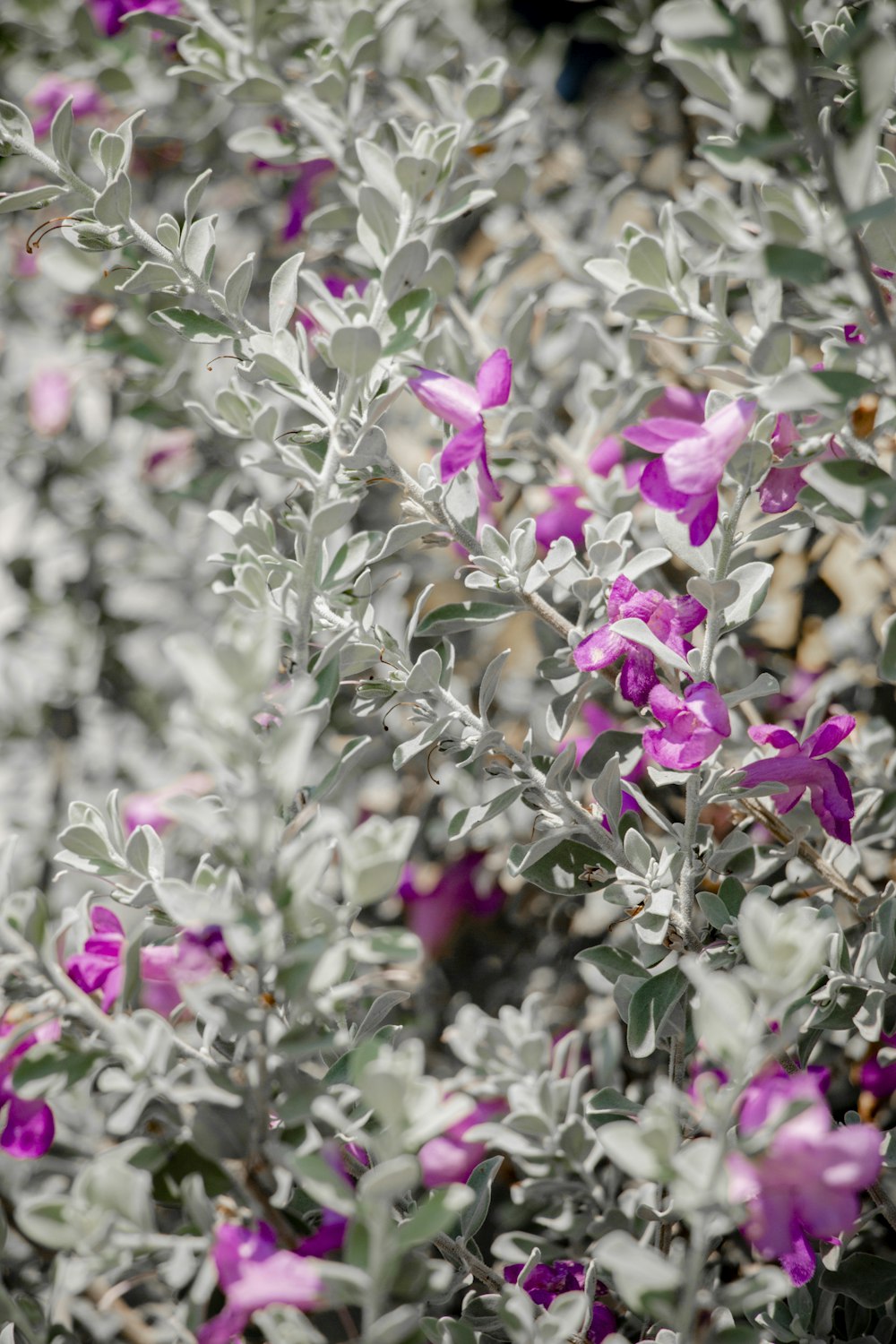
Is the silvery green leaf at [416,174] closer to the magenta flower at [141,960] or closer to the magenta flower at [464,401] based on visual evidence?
the magenta flower at [464,401]

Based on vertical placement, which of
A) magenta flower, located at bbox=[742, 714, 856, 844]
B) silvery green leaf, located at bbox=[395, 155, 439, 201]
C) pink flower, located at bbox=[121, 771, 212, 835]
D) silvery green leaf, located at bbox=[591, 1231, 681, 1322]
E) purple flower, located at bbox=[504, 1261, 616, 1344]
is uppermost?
silvery green leaf, located at bbox=[395, 155, 439, 201]

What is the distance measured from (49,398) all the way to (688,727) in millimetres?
1119

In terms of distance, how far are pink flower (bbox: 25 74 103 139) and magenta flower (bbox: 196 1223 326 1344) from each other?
1.27 m

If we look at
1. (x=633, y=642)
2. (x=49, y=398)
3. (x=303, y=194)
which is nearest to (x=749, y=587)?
(x=633, y=642)

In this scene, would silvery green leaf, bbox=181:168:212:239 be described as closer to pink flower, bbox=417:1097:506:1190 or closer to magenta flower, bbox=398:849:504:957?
pink flower, bbox=417:1097:506:1190

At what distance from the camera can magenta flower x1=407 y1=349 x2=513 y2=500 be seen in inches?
26.8

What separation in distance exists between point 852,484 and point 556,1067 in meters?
0.39

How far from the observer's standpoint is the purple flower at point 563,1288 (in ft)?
2.14

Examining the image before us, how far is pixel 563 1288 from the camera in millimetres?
651

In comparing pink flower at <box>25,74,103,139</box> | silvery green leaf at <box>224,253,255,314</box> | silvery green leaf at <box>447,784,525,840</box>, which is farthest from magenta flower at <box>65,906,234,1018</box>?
pink flower at <box>25,74,103,139</box>

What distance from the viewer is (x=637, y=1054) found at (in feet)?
2.04

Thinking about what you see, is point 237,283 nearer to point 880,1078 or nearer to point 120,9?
point 120,9

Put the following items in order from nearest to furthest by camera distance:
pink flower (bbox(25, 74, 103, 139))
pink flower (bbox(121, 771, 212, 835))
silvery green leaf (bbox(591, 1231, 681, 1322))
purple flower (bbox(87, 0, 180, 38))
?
silvery green leaf (bbox(591, 1231, 681, 1322))
purple flower (bbox(87, 0, 180, 38))
pink flower (bbox(121, 771, 212, 835))
pink flower (bbox(25, 74, 103, 139))

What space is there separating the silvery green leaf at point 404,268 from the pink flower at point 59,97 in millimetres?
910
